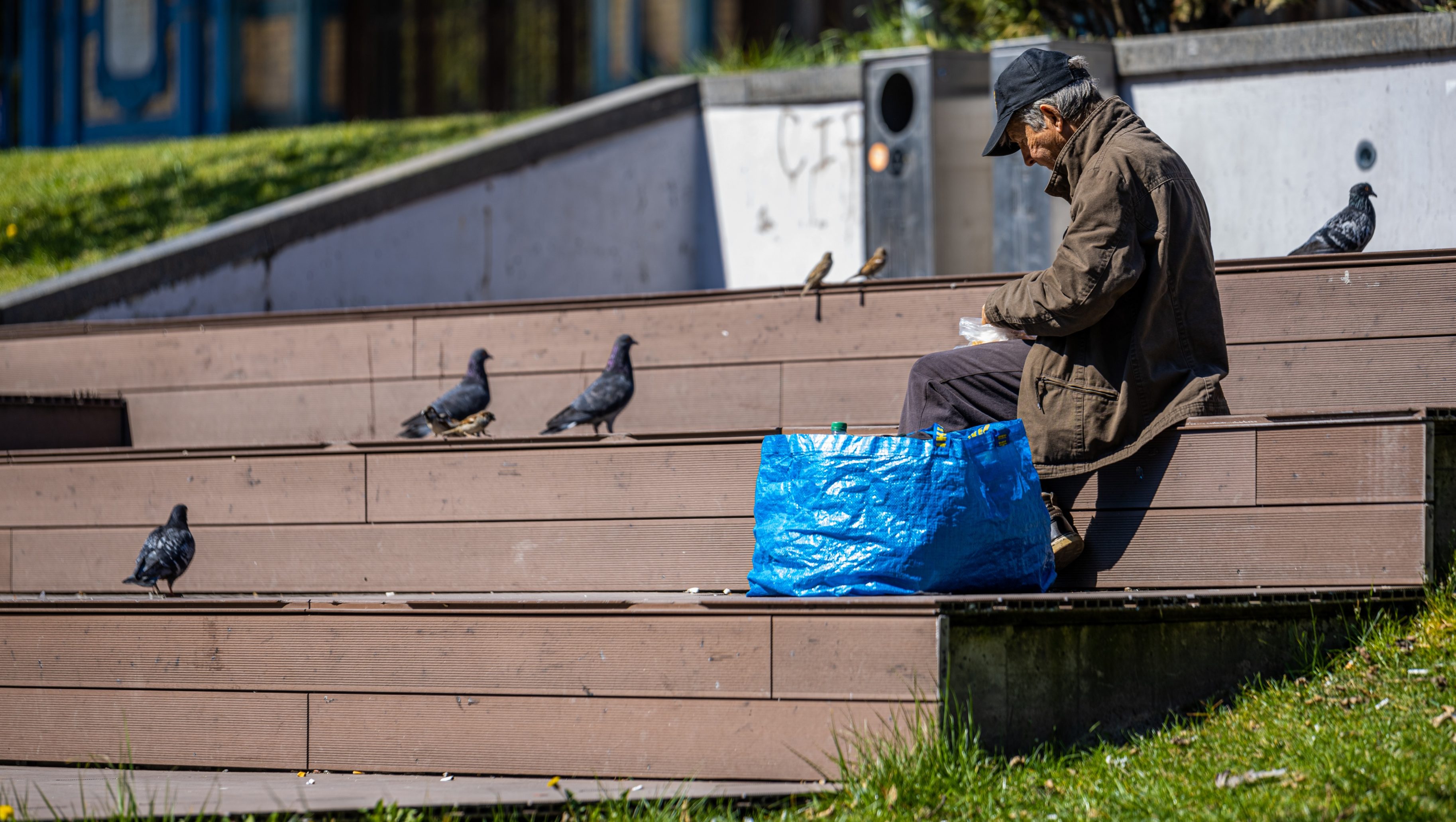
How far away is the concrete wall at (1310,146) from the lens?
7094mm

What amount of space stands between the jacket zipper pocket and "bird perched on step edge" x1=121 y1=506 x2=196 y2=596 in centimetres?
340

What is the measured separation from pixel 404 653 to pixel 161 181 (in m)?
9.33

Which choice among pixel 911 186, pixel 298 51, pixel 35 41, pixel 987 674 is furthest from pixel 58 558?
pixel 35 41

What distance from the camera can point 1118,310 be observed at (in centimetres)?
427

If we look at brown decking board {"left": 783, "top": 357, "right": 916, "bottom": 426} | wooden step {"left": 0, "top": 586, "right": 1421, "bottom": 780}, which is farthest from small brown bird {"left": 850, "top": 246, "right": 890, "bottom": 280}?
wooden step {"left": 0, "top": 586, "right": 1421, "bottom": 780}

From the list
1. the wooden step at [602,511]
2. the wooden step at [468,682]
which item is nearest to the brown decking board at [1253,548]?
the wooden step at [602,511]

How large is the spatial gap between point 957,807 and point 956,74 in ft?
18.9

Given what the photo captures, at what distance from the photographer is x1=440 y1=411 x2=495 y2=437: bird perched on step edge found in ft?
19.3

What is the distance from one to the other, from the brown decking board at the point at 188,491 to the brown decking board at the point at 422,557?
6cm

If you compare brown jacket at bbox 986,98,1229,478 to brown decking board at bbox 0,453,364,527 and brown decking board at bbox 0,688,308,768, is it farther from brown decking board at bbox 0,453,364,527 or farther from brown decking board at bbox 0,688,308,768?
brown decking board at bbox 0,453,364,527

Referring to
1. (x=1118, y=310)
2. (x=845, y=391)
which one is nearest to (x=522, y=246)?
(x=845, y=391)

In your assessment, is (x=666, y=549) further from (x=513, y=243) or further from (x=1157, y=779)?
(x=513, y=243)

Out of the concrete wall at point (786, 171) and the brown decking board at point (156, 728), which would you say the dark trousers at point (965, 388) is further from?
the concrete wall at point (786, 171)

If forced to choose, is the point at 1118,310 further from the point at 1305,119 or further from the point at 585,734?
the point at 1305,119
